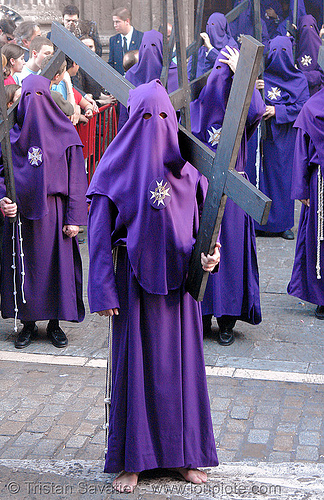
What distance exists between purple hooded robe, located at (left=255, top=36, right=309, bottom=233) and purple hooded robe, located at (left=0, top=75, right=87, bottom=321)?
11.9 ft

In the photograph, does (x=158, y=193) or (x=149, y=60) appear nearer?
(x=158, y=193)

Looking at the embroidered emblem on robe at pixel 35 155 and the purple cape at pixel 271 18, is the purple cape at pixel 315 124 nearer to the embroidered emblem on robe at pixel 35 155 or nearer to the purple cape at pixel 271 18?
the embroidered emblem on robe at pixel 35 155

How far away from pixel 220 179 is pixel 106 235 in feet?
2.11

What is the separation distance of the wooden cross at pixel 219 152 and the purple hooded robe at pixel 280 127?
4.91 m

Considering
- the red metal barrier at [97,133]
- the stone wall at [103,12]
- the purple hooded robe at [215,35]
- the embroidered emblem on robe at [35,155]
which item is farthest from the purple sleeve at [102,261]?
the stone wall at [103,12]

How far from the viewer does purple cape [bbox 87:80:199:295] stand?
10.9 ft

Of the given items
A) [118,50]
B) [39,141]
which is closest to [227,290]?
[39,141]

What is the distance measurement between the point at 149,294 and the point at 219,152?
0.78 m

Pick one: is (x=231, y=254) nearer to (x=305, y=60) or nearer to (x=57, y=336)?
(x=57, y=336)

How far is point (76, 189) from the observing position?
5.46 m

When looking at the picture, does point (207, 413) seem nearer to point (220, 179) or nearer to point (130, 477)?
point (130, 477)

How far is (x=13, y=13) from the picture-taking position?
1080 centimetres

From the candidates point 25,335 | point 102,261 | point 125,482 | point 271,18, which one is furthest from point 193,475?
point 271,18

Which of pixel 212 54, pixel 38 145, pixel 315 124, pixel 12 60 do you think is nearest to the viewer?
pixel 38 145
